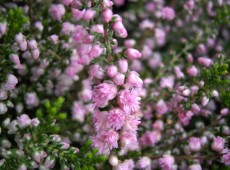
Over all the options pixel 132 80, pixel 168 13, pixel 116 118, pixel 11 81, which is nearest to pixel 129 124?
pixel 116 118

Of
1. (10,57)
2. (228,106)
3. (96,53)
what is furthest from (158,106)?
(10,57)

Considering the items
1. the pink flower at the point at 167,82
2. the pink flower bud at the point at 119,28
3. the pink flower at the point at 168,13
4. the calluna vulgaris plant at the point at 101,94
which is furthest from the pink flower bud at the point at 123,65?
the pink flower at the point at 168,13

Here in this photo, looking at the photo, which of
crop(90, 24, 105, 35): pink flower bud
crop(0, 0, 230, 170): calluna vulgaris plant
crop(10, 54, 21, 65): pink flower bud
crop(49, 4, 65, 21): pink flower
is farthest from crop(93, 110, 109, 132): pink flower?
crop(49, 4, 65, 21): pink flower

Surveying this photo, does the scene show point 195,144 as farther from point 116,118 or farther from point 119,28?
point 119,28

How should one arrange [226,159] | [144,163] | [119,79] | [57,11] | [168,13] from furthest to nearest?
[168,13] < [57,11] < [144,163] < [226,159] < [119,79]

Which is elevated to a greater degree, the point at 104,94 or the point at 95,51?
the point at 95,51

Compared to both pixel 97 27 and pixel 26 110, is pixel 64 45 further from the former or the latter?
pixel 97 27

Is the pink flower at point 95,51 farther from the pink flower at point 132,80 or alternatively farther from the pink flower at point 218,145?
the pink flower at point 218,145
